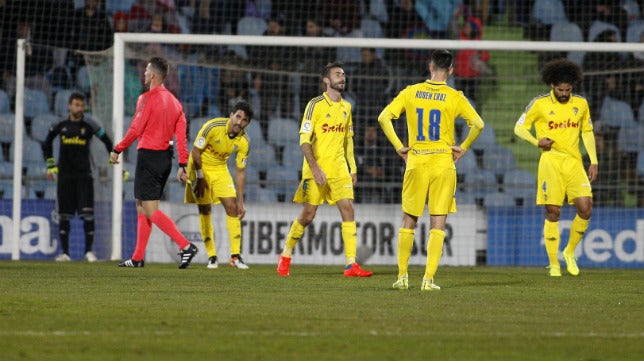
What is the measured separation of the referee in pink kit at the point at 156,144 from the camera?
12.4 meters

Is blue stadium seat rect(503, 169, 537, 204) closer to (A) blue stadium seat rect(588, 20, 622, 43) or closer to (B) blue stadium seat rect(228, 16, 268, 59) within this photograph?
(A) blue stadium seat rect(588, 20, 622, 43)

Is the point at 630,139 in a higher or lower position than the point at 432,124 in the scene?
higher

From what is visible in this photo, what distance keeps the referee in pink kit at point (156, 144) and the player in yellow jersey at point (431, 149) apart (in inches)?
154

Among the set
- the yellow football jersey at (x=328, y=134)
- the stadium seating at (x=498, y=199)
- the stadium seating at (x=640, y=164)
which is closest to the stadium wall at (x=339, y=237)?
the stadium seating at (x=498, y=199)

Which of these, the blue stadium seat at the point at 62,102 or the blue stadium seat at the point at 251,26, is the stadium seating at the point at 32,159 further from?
the blue stadium seat at the point at 251,26

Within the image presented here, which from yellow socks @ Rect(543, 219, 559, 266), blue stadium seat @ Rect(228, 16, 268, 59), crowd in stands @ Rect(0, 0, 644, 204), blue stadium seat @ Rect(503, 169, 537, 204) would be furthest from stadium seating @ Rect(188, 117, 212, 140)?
yellow socks @ Rect(543, 219, 559, 266)

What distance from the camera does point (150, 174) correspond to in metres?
12.4

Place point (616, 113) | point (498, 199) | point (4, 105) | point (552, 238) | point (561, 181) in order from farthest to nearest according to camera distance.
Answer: point (616, 113) → point (4, 105) → point (498, 199) → point (552, 238) → point (561, 181)

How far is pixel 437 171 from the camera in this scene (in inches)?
355

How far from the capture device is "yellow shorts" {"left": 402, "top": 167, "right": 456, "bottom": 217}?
9000 mm

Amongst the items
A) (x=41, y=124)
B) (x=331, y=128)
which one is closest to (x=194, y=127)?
(x=41, y=124)

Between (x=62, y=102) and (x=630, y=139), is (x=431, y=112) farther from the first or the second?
(x=62, y=102)

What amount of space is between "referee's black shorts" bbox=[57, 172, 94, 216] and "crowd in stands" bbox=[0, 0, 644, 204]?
142cm

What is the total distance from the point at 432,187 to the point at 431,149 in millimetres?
306
